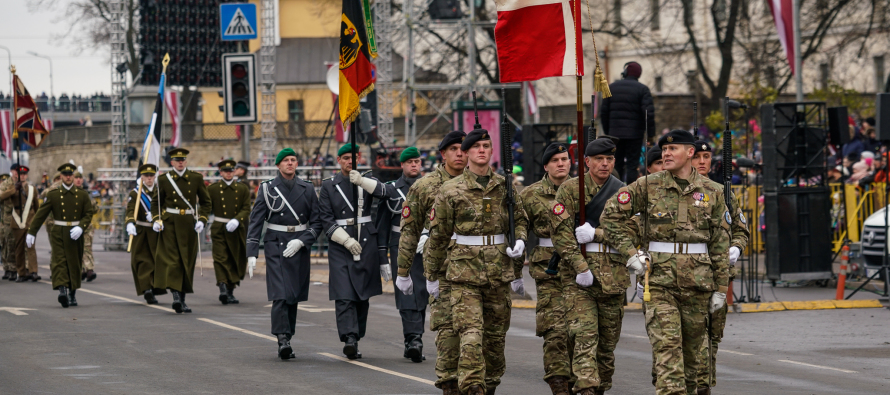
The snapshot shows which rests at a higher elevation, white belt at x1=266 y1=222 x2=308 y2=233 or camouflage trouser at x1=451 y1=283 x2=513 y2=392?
white belt at x1=266 y1=222 x2=308 y2=233

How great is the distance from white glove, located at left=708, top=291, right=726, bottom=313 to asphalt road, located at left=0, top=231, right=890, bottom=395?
1.38 m

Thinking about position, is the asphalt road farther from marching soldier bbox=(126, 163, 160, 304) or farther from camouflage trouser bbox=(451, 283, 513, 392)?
camouflage trouser bbox=(451, 283, 513, 392)

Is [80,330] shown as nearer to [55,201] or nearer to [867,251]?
[55,201]

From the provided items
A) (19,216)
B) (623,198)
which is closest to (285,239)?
(623,198)

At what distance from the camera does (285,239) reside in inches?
491

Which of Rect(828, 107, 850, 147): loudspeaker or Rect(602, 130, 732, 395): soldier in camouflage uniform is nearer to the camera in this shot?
Rect(602, 130, 732, 395): soldier in camouflage uniform

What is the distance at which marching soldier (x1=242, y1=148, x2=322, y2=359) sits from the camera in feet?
38.9

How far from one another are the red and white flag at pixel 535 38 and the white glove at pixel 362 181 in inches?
72.2

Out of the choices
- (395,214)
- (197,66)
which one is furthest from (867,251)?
(197,66)

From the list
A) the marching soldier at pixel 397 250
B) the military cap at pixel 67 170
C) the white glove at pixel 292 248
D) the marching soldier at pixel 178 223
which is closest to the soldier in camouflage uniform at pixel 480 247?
the marching soldier at pixel 397 250

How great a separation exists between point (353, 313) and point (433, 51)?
3093cm

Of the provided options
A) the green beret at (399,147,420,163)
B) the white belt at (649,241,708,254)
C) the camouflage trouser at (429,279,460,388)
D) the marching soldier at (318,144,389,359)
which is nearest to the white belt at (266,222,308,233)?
the marching soldier at (318,144,389,359)

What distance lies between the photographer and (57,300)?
712 inches

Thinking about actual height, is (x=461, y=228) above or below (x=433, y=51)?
below
